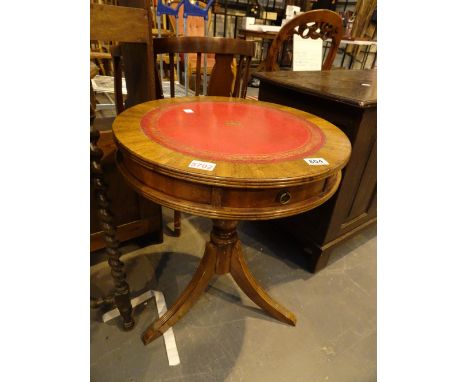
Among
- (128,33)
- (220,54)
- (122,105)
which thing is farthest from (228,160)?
(220,54)

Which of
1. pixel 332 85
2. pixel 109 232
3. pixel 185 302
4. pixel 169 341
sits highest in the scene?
pixel 332 85

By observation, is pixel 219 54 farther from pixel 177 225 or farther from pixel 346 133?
pixel 177 225

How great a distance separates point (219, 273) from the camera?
1.12 metres

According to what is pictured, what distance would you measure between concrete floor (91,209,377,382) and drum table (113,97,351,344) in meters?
0.49

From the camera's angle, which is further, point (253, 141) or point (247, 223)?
point (247, 223)

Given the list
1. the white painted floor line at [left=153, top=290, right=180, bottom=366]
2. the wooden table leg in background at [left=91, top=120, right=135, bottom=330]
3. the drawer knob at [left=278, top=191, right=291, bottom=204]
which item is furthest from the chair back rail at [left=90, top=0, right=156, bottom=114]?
the white painted floor line at [left=153, top=290, right=180, bottom=366]

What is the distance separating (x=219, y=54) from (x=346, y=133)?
690mm

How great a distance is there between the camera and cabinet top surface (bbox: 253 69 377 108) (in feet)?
3.34

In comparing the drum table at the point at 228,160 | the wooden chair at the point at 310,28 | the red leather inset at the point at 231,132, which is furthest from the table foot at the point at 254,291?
the wooden chair at the point at 310,28

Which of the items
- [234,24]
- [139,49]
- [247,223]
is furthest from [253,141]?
[234,24]

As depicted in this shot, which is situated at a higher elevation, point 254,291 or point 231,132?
point 231,132

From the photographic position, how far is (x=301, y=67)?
184cm

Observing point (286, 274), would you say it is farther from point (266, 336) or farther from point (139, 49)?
point (139, 49)

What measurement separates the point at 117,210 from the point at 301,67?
1.44 meters
